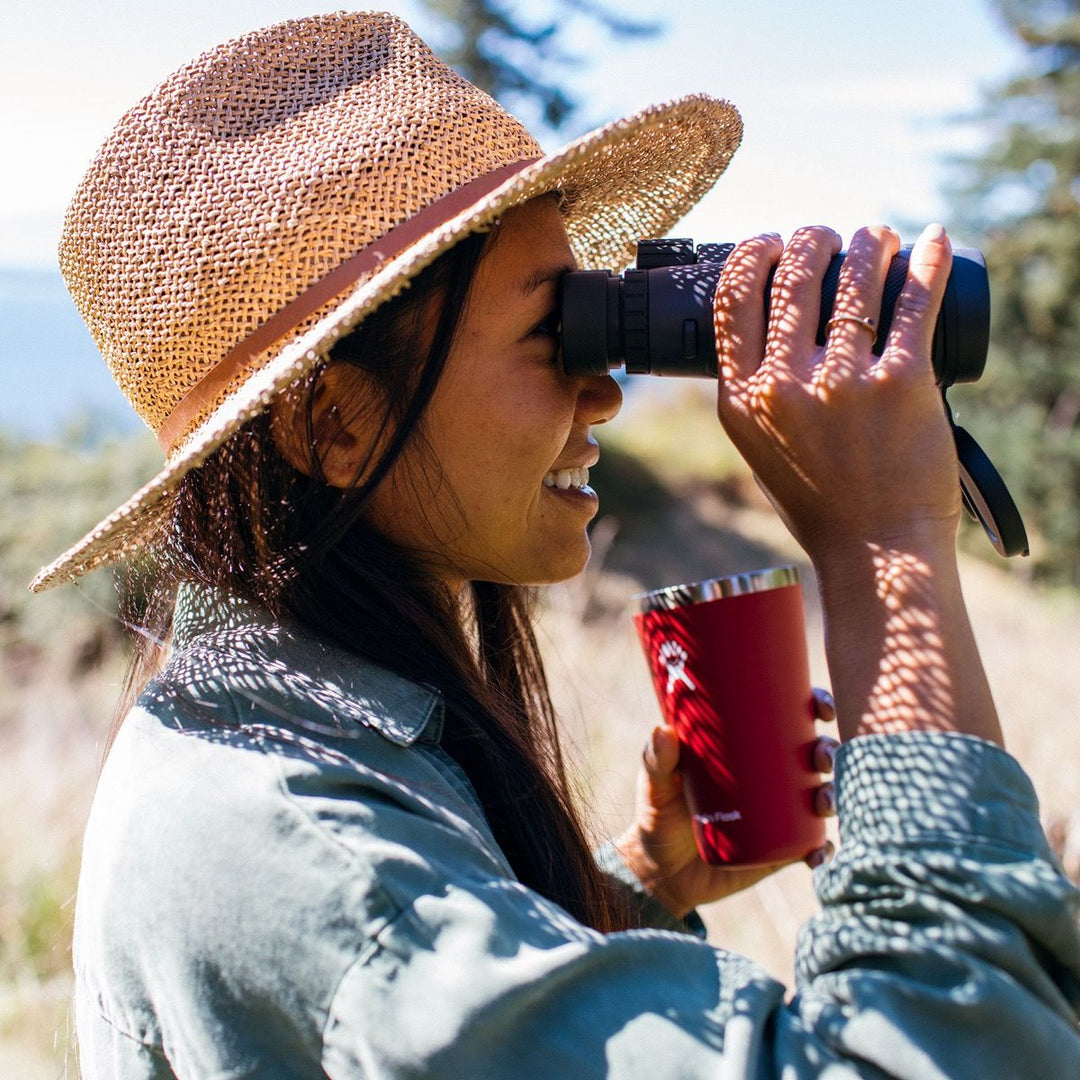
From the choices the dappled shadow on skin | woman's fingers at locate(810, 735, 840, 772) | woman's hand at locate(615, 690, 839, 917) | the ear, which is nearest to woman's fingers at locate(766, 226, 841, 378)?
the ear

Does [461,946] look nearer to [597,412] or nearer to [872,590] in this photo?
[872,590]

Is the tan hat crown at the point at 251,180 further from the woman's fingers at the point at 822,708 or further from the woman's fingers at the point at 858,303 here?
the woman's fingers at the point at 822,708

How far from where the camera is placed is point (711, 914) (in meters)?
3.12

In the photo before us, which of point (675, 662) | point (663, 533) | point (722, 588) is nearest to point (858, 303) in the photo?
point (722, 588)

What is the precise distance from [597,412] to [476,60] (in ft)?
25.2

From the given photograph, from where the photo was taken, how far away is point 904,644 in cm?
103

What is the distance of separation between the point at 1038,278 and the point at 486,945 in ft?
41.2

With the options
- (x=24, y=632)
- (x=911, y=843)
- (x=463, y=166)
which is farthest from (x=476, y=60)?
(x=911, y=843)

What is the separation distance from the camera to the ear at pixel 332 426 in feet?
4.20

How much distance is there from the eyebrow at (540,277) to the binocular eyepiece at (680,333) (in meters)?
0.02

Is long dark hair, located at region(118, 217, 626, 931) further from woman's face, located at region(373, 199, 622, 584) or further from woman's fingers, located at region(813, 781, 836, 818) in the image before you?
woman's fingers, located at region(813, 781, 836, 818)

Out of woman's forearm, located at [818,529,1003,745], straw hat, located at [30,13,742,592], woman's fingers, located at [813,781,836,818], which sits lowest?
woman's fingers, located at [813,781,836,818]

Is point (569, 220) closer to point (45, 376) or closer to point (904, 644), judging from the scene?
point (904, 644)

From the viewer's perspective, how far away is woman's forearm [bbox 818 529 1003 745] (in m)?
1.01
